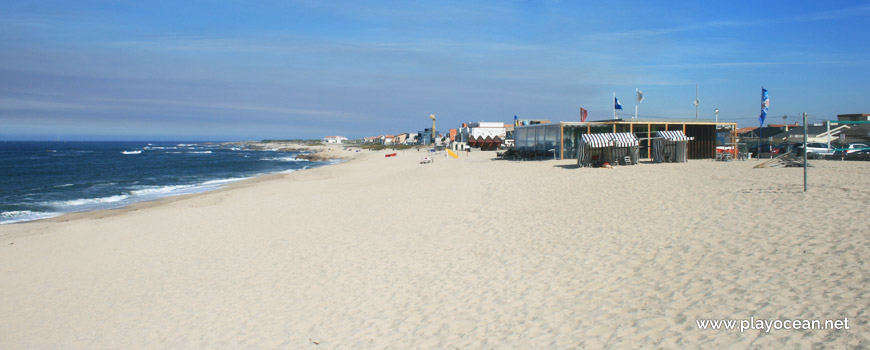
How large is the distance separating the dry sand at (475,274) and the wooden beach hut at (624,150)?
753 cm

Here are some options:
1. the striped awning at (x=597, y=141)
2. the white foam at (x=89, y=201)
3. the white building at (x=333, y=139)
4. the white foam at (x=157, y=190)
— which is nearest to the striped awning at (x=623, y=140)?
the striped awning at (x=597, y=141)

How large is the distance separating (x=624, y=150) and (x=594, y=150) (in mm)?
1504

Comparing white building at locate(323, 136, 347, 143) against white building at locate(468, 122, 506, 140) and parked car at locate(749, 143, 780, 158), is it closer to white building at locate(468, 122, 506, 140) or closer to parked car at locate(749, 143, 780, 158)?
white building at locate(468, 122, 506, 140)

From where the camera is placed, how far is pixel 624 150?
21703 mm

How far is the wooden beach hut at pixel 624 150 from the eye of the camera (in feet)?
70.6

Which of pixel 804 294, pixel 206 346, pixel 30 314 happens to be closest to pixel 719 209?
pixel 804 294

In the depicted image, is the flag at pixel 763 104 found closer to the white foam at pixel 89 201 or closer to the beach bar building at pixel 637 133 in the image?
the beach bar building at pixel 637 133

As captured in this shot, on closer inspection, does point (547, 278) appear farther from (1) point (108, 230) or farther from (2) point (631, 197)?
A: (1) point (108, 230)

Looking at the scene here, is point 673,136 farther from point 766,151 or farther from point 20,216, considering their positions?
point 20,216

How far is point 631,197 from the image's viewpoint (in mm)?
12523

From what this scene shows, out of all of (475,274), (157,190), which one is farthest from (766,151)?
(157,190)

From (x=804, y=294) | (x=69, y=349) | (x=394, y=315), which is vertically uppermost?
(x=804, y=294)

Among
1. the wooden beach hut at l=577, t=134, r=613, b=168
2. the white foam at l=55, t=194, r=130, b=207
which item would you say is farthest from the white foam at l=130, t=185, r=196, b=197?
the wooden beach hut at l=577, t=134, r=613, b=168

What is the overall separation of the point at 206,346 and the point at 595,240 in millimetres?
6406
